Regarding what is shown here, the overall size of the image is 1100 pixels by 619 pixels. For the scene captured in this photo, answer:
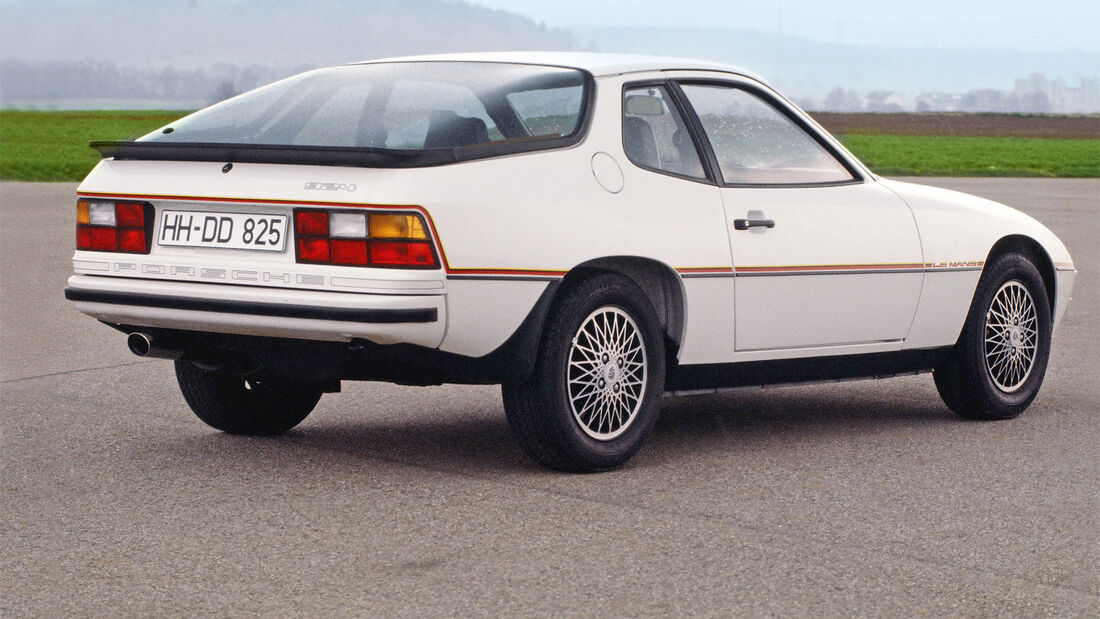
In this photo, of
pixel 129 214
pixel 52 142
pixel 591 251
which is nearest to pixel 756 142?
pixel 591 251

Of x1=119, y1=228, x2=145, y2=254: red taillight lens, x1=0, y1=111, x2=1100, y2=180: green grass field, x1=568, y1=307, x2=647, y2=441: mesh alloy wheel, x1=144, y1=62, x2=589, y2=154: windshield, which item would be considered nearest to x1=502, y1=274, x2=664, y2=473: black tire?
x1=568, y1=307, x2=647, y2=441: mesh alloy wheel

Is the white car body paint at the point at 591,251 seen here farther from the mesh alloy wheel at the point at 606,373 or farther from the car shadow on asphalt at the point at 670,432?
the car shadow on asphalt at the point at 670,432

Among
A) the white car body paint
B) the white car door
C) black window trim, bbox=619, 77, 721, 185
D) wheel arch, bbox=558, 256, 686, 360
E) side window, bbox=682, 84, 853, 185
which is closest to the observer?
the white car body paint

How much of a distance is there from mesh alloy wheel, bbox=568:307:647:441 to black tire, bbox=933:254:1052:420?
1.98m

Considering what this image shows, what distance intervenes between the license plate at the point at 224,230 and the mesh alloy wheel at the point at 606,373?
113 centimetres

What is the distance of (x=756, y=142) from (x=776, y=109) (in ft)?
0.89

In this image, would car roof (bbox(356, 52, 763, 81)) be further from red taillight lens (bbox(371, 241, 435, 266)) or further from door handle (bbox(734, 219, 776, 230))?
red taillight lens (bbox(371, 241, 435, 266))

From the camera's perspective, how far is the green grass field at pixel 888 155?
1496 inches

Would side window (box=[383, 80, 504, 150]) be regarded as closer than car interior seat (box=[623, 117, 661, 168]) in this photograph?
Yes

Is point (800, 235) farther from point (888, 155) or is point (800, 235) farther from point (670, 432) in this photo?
point (888, 155)

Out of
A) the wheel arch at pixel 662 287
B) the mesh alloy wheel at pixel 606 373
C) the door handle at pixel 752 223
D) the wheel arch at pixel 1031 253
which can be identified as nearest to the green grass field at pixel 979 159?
the wheel arch at pixel 1031 253

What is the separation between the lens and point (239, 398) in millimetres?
6848

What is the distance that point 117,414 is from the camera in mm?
7469

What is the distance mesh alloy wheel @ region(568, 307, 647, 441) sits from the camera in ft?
19.6
